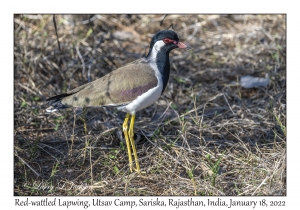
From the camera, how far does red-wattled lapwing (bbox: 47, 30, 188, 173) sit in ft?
13.9

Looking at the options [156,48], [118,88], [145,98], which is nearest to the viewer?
[145,98]

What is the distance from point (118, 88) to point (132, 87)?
13cm

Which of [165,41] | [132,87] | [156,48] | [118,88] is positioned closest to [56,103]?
[118,88]

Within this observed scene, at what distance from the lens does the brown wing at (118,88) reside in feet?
14.0

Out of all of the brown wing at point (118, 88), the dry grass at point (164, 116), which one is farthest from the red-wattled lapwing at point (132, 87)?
the dry grass at point (164, 116)

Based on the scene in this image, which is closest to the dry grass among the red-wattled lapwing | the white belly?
the red-wattled lapwing

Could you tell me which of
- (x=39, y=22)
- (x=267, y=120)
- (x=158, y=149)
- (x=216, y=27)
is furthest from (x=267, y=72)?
(x=39, y=22)

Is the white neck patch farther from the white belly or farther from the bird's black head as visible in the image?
the white belly

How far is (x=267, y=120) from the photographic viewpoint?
501 cm

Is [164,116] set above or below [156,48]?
below

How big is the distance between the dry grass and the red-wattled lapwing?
21 centimetres

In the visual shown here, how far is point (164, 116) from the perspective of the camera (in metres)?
5.13

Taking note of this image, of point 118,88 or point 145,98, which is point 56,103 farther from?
point 145,98
